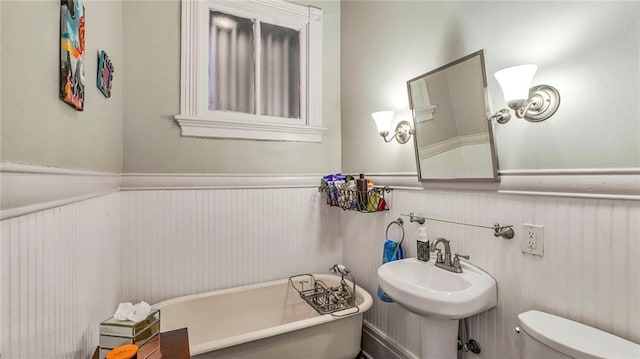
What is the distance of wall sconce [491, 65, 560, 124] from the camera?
1038mm

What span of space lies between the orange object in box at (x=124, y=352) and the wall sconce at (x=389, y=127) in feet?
5.34

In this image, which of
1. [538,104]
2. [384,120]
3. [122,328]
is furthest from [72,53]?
[538,104]

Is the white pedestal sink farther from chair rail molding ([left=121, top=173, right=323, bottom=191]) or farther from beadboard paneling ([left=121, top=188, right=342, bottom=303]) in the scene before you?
chair rail molding ([left=121, top=173, right=323, bottom=191])

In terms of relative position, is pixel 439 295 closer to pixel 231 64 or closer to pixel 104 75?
pixel 104 75

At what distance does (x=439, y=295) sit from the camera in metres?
1.12

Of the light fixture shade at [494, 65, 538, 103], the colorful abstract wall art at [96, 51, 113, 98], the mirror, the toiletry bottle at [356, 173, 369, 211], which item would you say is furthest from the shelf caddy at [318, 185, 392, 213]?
the colorful abstract wall art at [96, 51, 113, 98]

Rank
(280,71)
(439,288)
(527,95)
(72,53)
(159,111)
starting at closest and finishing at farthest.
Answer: (72,53) < (527,95) < (439,288) < (159,111) < (280,71)

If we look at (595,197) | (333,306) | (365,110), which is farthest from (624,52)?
(333,306)

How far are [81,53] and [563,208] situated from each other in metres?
1.80

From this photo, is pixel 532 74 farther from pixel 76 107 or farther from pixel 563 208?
pixel 76 107

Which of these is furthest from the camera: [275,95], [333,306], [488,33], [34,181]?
[275,95]

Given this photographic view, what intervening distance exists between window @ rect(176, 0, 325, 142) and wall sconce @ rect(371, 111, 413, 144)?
65 centimetres

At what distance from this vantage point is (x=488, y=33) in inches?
50.4

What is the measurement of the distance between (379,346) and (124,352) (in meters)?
1.65
